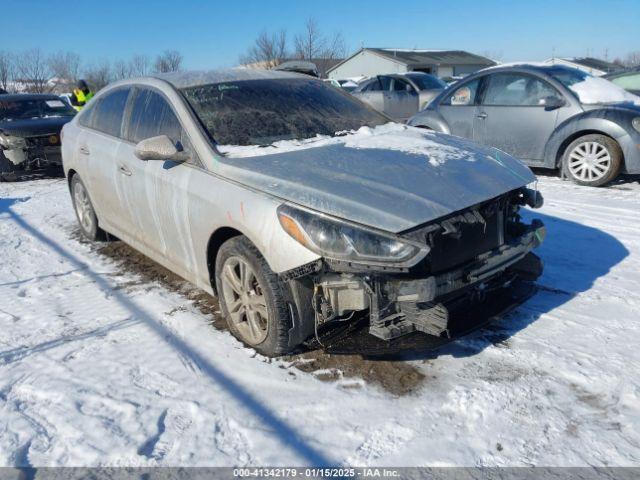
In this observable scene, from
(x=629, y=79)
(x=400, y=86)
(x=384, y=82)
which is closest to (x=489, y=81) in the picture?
(x=629, y=79)

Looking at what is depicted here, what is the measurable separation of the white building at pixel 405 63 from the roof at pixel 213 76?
46986 mm

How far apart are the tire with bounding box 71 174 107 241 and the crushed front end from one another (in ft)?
11.1

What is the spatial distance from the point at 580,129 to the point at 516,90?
120 cm

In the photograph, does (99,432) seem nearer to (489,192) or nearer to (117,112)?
(489,192)

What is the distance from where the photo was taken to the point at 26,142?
9094 mm

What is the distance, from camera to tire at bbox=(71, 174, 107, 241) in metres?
5.39

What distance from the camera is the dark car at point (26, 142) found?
29.8ft

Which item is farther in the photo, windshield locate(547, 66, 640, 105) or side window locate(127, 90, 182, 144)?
windshield locate(547, 66, 640, 105)

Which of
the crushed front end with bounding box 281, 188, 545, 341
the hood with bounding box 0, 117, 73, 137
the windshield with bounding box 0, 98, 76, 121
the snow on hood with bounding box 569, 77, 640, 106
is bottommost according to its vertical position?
the crushed front end with bounding box 281, 188, 545, 341

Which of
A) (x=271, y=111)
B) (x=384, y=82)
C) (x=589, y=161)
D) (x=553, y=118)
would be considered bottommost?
(x=589, y=161)

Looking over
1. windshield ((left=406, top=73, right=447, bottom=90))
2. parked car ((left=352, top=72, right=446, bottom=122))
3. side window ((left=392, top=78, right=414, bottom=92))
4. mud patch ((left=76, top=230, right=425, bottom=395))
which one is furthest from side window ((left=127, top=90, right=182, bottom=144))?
windshield ((left=406, top=73, right=447, bottom=90))

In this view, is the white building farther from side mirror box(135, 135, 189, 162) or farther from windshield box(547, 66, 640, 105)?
side mirror box(135, 135, 189, 162)

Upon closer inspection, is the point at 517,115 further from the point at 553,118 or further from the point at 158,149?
the point at 158,149

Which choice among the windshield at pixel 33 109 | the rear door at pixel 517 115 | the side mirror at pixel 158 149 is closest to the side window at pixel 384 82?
the rear door at pixel 517 115
